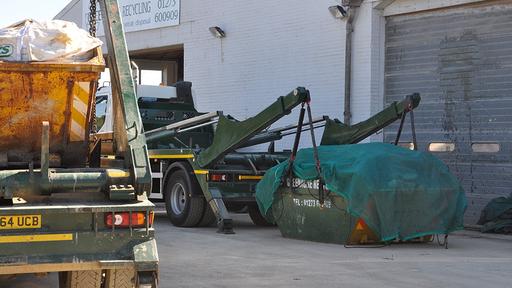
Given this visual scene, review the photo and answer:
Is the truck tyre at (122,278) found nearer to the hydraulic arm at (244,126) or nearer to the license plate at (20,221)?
the license plate at (20,221)

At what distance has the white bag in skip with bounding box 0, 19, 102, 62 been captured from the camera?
7.02m

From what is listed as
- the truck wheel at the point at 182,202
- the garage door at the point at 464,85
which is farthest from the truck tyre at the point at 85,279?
the garage door at the point at 464,85

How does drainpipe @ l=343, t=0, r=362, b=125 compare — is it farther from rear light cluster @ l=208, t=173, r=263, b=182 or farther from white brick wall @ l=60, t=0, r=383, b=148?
rear light cluster @ l=208, t=173, r=263, b=182

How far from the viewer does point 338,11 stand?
18.7 metres

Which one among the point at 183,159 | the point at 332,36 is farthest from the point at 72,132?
the point at 332,36

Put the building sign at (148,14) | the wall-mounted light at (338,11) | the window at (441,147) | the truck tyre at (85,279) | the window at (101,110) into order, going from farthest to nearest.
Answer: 1. the building sign at (148,14)
2. the wall-mounted light at (338,11)
3. the window at (441,147)
4. the window at (101,110)
5. the truck tyre at (85,279)

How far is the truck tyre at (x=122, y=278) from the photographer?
265 inches

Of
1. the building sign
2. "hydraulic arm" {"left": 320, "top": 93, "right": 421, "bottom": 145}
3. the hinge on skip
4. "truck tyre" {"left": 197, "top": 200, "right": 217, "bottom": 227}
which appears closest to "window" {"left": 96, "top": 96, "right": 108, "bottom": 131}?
"truck tyre" {"left": 197, "top": 200, "right": 217, "bottom": 227}

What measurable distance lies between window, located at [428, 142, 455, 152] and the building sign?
987 centimetres

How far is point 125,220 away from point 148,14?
19541 millimetres

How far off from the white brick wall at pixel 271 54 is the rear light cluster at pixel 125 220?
12.0 meters

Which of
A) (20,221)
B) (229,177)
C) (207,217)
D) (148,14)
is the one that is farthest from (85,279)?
(148,14)

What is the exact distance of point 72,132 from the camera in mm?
7668

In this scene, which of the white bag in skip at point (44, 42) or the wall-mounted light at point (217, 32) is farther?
the wall-mounted light at point (217, 32)
